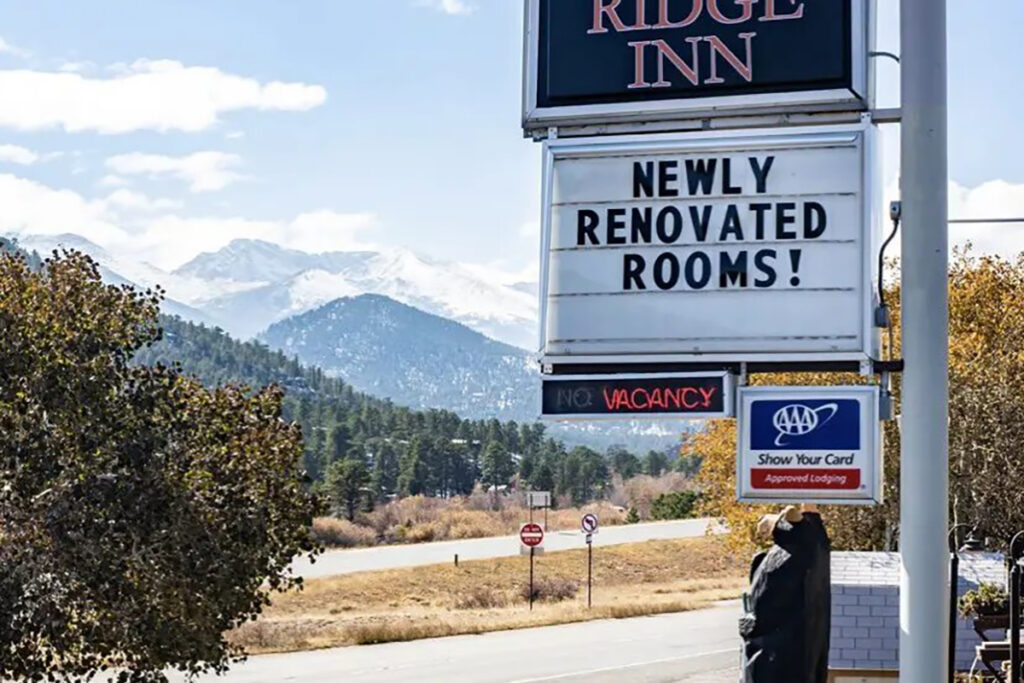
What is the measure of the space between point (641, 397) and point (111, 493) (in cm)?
1070

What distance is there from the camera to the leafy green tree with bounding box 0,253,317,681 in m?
17.1

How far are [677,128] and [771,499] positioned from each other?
204 cm

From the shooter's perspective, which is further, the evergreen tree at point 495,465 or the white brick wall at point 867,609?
the evergreen tree at point 495,465

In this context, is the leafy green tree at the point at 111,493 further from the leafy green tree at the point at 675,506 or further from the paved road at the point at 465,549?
the leafy green tree at the point at 675,506

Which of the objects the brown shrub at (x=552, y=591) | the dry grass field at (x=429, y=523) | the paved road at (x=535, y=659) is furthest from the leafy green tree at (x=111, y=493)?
the dry grass field at (x=429, y=523)

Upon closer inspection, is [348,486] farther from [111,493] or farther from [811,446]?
[811,446]

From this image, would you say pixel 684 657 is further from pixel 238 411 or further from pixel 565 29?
pixel 565 29

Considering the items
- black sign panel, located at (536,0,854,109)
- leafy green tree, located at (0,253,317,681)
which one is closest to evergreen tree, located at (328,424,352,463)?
leafy green tree, located at (0,253,317,681)

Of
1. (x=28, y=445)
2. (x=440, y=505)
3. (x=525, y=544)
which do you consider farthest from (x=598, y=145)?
(x=440, y=505)

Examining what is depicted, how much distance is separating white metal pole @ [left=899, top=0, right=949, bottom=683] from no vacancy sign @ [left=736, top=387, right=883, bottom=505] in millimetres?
300

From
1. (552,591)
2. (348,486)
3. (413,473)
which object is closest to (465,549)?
(348,486)

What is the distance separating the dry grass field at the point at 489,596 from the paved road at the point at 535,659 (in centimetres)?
234

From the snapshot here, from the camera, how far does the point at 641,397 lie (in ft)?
26.8

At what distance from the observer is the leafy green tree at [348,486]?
105312 mm
